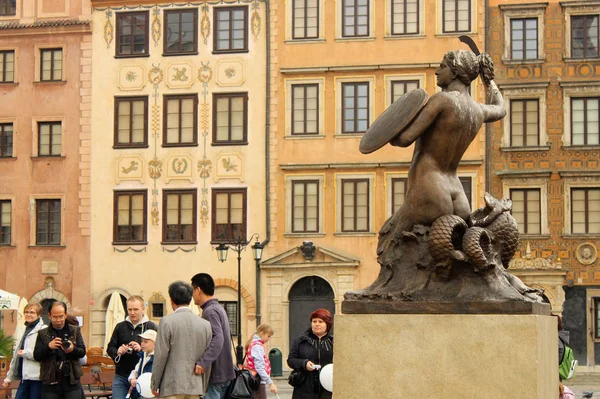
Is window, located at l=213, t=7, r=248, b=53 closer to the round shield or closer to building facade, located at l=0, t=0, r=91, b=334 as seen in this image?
building facade, located at l=0, t=0, r=91, b=334

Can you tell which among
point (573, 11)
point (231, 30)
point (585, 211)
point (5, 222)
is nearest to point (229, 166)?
point (231, 30)

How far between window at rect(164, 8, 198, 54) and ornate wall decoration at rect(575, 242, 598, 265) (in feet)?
39.2

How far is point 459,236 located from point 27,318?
5.69m

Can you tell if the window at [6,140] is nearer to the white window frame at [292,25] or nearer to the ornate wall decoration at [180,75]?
the ornate wall decoration at [180,75]

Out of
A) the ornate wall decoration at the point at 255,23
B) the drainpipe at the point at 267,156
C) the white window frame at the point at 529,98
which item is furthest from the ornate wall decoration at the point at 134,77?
the white window frame at the point at 529,98

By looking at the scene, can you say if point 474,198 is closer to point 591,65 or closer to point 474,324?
point 591,65

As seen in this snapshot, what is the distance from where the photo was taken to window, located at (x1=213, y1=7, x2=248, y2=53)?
36625 mm

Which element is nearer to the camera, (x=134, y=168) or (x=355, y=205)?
(x=355, y=205)

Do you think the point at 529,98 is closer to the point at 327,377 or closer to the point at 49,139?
the point at 49,139

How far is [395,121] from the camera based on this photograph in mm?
8703

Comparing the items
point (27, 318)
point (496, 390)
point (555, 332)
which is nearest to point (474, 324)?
point (496, 390)

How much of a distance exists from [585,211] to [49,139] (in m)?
15.2

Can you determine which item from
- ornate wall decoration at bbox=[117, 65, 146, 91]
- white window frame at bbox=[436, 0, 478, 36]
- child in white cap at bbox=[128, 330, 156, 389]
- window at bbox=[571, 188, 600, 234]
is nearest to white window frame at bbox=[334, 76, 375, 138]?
white window frame at bbox=[436, 0, 478, 36]

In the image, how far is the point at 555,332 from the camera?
8.95 m
